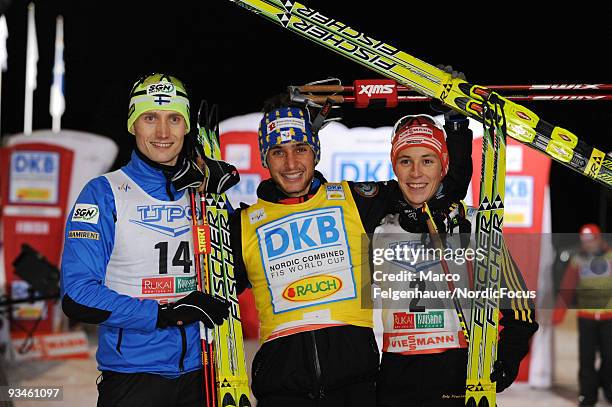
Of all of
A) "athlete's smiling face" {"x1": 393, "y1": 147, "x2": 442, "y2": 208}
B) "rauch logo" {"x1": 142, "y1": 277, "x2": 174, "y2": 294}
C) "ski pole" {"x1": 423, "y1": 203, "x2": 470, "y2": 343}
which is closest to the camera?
"rauch logo" {"x1": 142, "y1": 277, "x2": 174, "y2": 294}

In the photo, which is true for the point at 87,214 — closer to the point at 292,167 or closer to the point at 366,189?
the point at 292,167

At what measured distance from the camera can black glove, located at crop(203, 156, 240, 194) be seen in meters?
2.75

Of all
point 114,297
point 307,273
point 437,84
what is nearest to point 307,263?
point 307,273

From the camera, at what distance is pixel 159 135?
8.93 feet

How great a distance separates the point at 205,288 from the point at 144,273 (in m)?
0.23

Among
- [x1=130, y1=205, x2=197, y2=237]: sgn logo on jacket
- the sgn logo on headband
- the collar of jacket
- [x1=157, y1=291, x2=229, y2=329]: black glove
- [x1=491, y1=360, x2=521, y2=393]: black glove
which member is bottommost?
[x1=491, y1=360, x2=521, y2=393]: black glove

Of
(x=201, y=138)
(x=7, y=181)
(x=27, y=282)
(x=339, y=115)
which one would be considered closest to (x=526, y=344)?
(x=339, y=115)

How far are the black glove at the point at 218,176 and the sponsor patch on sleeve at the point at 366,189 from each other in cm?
49

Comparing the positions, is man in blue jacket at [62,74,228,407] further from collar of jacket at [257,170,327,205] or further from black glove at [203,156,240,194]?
Answer: collar of jacket at [257,170,327,205]

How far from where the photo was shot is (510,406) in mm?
6418

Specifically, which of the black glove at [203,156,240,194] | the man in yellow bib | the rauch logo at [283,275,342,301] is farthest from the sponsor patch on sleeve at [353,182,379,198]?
the black glove at [203,156,240,194]

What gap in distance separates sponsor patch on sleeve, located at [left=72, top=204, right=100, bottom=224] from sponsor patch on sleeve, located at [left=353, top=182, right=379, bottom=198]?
99 cm

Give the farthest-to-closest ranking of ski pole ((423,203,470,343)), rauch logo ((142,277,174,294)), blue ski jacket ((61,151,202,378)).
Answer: ski pole ((423,203,470,343)) < rauch logo ((142,277,174,294)) < blue ski jacket ((61,151,202,378))

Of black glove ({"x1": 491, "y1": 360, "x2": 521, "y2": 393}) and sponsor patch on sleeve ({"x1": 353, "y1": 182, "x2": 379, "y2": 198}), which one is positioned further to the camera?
sponsor patch on sleeve ({"x1": 353, "y1": 182, "x2": 379, "y2": 198})
